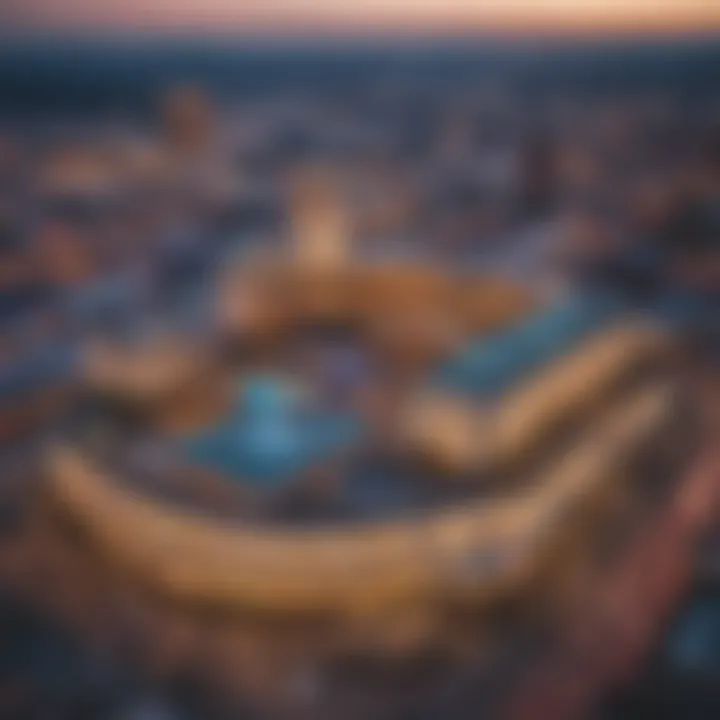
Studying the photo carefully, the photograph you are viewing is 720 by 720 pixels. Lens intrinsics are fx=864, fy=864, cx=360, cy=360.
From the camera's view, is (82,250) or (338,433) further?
(82,250)

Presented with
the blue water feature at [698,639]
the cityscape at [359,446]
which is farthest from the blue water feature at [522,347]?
the blue water feature at [698,639]

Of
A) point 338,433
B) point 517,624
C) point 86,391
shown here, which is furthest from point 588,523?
point 86,391

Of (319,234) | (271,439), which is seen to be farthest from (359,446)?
(319,234)

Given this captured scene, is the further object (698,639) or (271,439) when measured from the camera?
(271,439)

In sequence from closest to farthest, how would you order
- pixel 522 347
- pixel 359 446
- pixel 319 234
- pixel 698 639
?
pixel 698 639 → pixel 359 446 → pixel 522 347 → pixel 319 234

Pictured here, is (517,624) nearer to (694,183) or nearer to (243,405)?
(243,405)

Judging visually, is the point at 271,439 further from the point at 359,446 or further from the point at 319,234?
the point at 319,234
